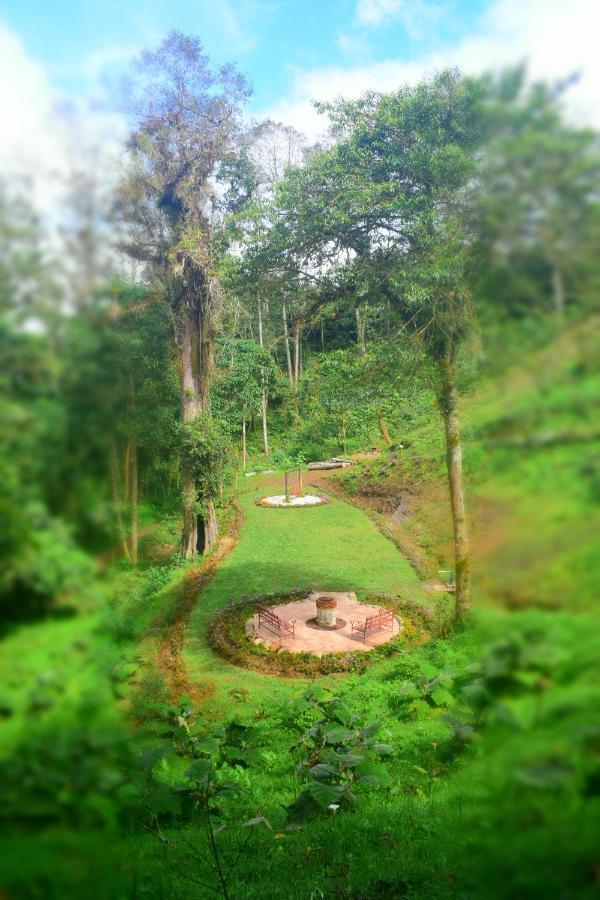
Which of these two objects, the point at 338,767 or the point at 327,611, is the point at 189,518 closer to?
the point at 338,767

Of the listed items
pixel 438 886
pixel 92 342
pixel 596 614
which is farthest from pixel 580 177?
pixel 438 886

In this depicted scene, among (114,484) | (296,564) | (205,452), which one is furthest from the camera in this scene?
(296,564)

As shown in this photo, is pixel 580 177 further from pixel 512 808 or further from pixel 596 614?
pixel 512 808

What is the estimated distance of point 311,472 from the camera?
2000 cm

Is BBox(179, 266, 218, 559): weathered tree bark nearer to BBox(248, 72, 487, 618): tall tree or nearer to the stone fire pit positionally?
BBox(248, 72, 487, 618): tall tree

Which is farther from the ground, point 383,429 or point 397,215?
point 397,215

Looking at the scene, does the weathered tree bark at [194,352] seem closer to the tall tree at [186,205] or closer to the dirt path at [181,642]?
the tall tree at [186,205]

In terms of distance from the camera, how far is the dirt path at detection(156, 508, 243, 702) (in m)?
7.66

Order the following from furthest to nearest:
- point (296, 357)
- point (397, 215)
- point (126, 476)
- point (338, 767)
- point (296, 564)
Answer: point (296, 564) < point (296, 357) < point (397, 215) < point (338, 767) < point (126, 476)

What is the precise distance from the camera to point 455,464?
467cm

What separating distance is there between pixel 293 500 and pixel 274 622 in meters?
8.14

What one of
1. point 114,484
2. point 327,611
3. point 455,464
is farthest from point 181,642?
point 114,484

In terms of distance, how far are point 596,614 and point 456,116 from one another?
174 inches

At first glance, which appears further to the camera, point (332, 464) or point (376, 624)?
point (332, 464)
